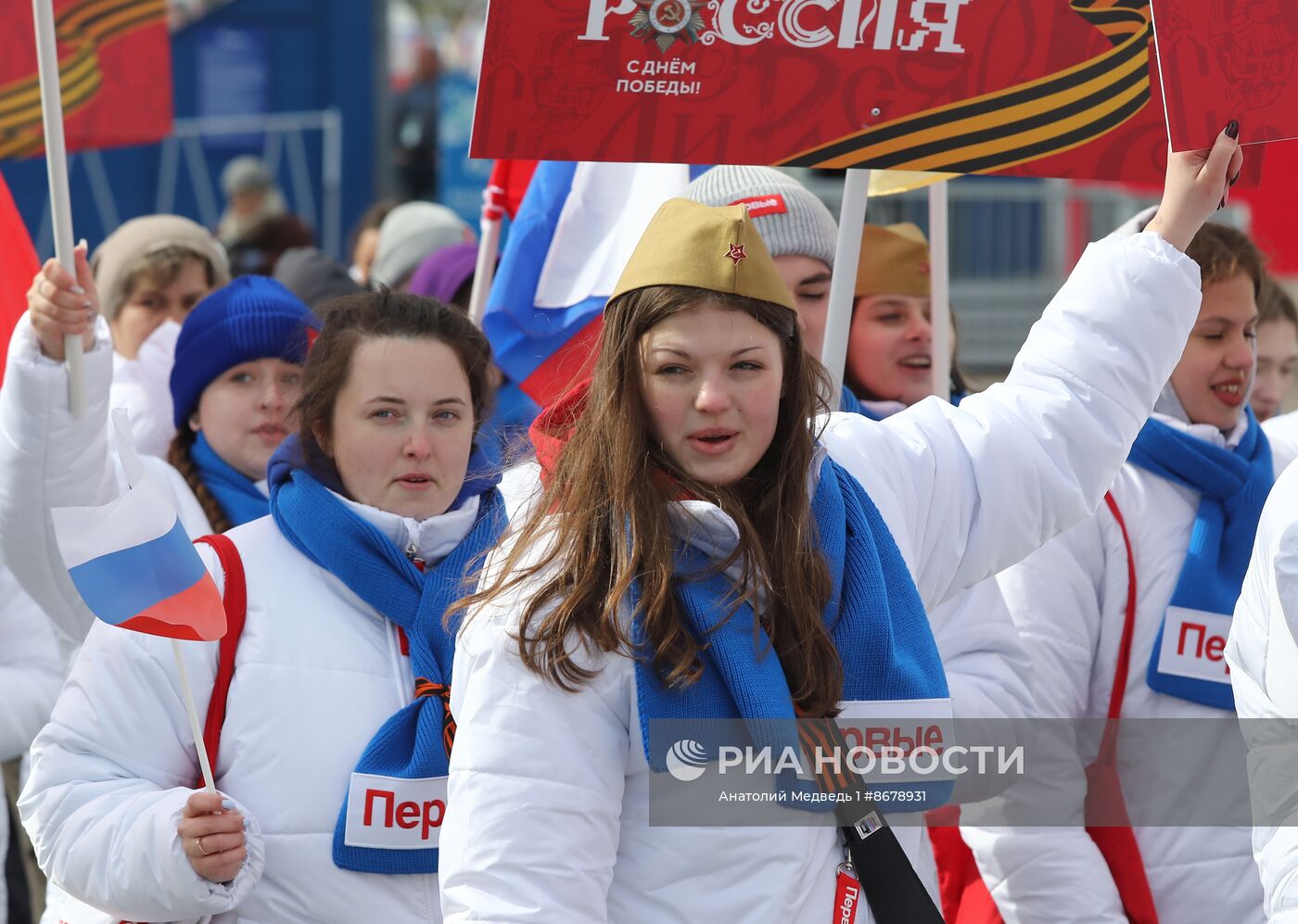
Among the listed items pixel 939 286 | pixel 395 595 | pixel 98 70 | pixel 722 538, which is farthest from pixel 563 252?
pixel 722 538

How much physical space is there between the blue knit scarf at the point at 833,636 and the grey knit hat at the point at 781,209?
1274 millimetres

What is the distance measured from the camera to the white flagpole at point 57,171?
317cm

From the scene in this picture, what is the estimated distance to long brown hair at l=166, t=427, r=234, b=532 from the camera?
3857 millimetres

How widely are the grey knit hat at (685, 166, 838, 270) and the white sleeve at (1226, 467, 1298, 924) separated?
1352 millimetres

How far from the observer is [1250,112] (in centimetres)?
272

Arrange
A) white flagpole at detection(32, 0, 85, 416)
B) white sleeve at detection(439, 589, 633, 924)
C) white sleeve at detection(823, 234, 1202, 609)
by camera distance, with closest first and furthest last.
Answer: white sleeve at detection(439, 589, 633, 924), white sleeve at detection(823, 234, 1202, 609), white flagpole at detection(32, 0, 85, 416)

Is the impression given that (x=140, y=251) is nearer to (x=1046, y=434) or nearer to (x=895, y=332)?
(x=895, y=332)

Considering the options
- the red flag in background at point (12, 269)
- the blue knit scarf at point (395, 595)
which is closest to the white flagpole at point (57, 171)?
the red flag in background at point (12, 269)

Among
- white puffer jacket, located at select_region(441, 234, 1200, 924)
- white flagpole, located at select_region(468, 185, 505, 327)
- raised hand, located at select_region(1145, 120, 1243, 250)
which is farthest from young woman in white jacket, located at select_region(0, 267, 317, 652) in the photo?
raised hand, located at select_region(1145, 120, 1243, 250)

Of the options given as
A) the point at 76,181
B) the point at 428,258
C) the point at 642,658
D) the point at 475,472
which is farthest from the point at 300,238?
the point at 642,658

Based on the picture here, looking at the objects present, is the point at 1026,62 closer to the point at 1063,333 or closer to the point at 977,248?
the point at 1063,333

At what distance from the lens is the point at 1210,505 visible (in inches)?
137

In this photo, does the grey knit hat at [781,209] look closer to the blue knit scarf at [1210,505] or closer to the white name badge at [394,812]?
the blue knit scarf at [1210,505]

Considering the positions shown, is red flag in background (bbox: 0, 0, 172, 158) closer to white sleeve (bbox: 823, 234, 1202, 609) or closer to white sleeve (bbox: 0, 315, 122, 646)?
white sleeve (bbox: 0, 315, 122, 646)
